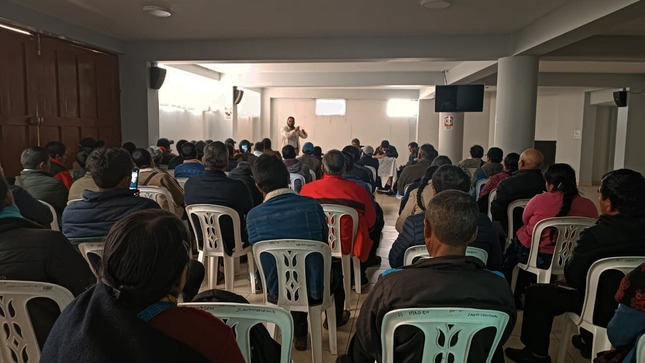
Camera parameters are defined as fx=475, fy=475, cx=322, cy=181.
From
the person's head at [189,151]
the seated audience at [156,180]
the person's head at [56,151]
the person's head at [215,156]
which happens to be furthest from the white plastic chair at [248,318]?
the person's head at [189,151]

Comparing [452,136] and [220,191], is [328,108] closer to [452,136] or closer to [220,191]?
[452,136]

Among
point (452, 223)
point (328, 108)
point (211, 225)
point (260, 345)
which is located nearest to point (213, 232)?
point (211, 225)

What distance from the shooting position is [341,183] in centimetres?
354

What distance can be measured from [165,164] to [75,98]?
1.37 metres

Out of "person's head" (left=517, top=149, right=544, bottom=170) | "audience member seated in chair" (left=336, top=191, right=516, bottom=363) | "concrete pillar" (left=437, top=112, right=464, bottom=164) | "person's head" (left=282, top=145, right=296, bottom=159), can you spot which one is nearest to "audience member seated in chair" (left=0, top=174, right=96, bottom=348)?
"audience member seated in chair" (left=336, top=191, right=516, bottom=363)

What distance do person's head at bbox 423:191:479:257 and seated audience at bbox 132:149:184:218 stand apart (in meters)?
2.94

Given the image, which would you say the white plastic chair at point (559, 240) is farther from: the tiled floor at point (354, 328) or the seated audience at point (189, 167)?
the seated audience at point (189, 167)

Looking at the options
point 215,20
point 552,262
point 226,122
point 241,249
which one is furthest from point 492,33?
point 226,122

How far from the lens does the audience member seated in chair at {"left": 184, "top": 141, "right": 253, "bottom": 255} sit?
3580mm

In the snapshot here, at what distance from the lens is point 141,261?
1.03 meters

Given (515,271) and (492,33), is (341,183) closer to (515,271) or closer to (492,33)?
(515,271)

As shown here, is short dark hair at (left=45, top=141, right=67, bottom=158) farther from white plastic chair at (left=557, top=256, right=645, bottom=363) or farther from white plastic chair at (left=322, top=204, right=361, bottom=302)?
white plastic chair at (left=557, top=256, right=645, bottom=363)

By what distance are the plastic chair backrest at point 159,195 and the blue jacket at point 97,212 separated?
1573mm

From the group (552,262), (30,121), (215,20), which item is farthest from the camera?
(215,20)
